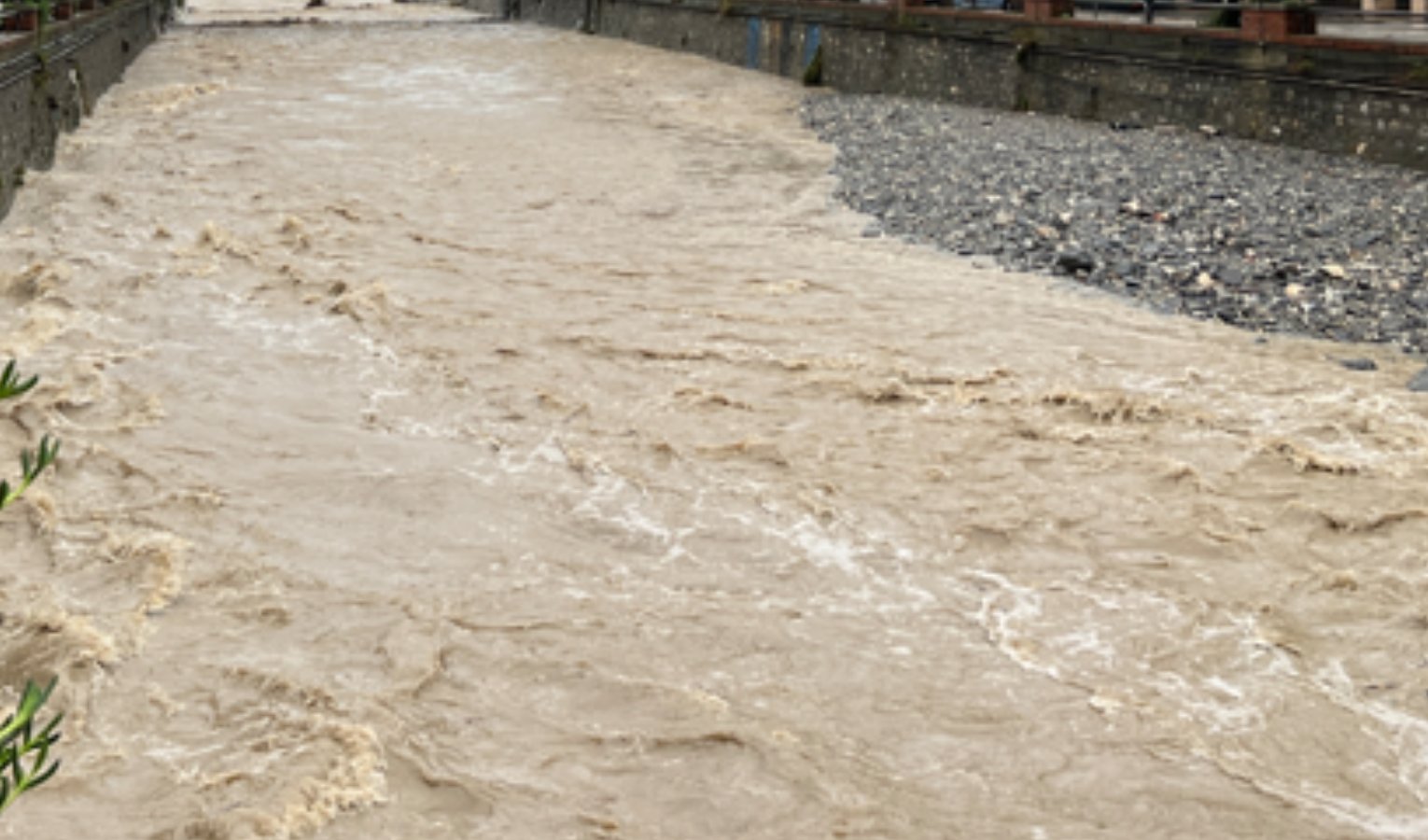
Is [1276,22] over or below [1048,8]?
below

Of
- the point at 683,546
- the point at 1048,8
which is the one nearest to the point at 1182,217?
the point at 1048,8

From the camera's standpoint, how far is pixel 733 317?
42.5ft

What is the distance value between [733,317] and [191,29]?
2808 cm

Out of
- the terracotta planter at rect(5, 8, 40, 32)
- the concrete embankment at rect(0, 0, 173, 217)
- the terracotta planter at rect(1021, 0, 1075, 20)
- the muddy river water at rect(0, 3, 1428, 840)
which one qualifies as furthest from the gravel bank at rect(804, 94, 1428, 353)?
the terracotta planter at rect(5, 8, 40, 32)

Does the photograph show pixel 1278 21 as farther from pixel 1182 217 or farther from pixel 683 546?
pixel 683 546

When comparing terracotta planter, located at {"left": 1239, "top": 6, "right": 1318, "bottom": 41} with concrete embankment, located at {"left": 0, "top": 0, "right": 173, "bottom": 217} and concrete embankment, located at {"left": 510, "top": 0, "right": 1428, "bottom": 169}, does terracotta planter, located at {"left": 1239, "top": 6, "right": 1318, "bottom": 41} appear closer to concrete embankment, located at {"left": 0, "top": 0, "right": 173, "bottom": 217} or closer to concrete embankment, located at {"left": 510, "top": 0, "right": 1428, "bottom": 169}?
concrete embankment, located at {"left": 510, "top": 0, "right": 1428, "bottom": 169}

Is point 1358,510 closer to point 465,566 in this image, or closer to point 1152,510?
point 1152,510

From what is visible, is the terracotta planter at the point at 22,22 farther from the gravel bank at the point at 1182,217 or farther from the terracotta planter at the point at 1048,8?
the terracotta planter at the point at 1048,8

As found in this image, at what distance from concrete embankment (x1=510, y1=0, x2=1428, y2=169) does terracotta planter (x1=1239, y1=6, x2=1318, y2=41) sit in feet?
0.32

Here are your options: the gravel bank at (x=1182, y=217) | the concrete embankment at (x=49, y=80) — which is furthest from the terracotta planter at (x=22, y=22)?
the gravel bank at (x=1182, y=217)

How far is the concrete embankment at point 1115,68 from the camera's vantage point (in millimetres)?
15906

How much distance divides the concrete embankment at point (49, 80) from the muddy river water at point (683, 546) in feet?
2.08

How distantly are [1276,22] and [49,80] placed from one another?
12.8 m

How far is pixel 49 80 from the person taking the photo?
18.2 metres
